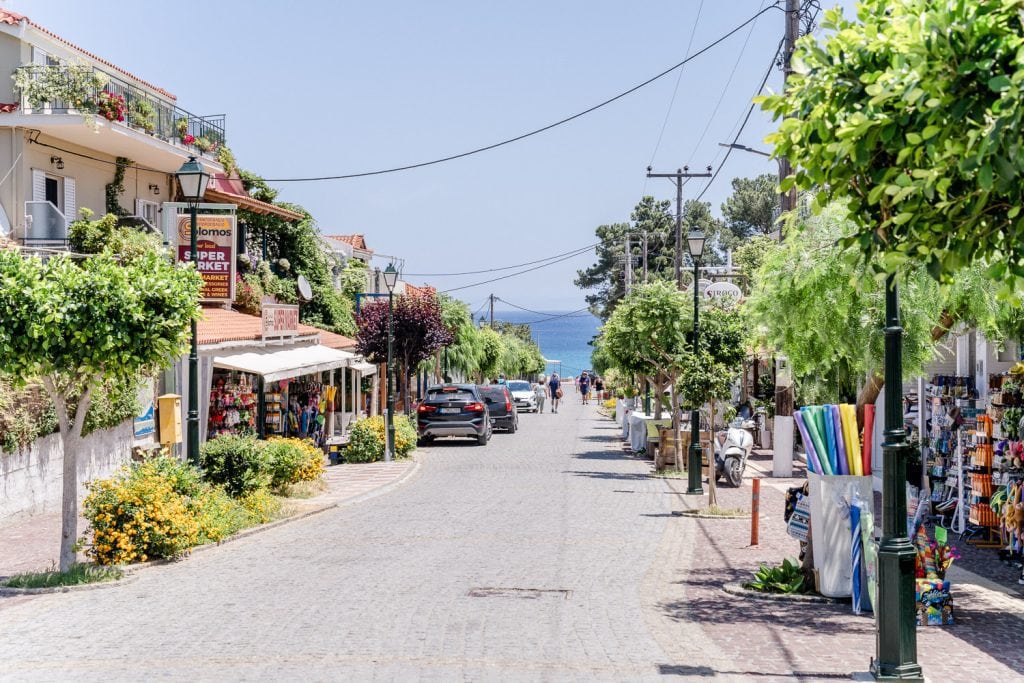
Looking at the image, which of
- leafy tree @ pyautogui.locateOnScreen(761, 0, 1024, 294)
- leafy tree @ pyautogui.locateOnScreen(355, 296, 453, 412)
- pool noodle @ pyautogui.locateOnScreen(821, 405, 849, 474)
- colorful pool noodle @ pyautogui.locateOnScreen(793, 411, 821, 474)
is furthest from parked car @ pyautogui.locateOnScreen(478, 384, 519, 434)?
leafy tree @ pyautogui.locateOnScreen(761, 0, 1024, 294)

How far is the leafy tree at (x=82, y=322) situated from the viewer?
10852 millimetres

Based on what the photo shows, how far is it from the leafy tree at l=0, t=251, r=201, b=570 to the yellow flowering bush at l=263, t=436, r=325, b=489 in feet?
20.4

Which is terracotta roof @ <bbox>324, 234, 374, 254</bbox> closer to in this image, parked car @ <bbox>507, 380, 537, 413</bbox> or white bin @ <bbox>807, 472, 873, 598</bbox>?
parked car @ <bbox>507, 380, 537, 413</bbox>

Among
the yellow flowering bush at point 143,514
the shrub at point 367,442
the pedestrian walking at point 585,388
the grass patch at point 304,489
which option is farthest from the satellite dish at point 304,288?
the pedestrian walking at point 585,388

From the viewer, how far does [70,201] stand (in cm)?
2497

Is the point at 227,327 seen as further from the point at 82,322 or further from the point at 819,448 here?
the point at 819,448

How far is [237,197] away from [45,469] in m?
17.3

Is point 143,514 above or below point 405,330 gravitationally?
below

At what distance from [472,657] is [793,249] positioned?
610 cm

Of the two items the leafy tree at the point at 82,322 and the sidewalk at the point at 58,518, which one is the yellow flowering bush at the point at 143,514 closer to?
the leafy tree at the point at 82,322

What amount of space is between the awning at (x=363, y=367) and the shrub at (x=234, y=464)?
16.8 metres

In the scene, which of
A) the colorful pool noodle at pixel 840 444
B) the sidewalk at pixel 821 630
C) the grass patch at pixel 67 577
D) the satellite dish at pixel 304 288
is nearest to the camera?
the sidewalk at pixel 821 630

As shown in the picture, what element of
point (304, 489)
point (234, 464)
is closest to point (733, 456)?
point (304, 489)

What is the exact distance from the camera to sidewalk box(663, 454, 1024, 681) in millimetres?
7996
